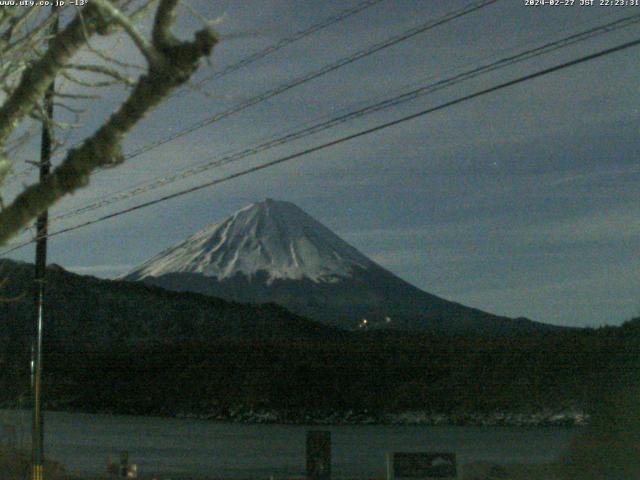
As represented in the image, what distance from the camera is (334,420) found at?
5788 cm

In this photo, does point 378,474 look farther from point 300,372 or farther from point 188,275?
point 188,275

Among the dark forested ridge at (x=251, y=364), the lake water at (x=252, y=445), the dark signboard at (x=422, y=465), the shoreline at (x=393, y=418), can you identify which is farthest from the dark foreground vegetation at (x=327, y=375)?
the dark signboard at (x=422, y=465)

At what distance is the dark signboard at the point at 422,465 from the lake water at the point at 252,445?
462 centimetres

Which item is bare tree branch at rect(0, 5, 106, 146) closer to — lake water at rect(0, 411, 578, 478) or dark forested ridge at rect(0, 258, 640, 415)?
lake water at rect(0, 411, 578, 478)

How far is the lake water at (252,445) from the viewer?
25.8m

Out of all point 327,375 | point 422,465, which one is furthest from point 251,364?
point 422,465

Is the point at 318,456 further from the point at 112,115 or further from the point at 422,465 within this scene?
the point at 112,115

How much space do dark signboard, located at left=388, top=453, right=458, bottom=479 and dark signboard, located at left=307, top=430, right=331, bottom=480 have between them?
6.81 ft

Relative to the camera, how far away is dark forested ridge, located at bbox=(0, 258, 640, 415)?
191ft

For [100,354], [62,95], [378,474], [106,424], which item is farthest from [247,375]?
[62,95]

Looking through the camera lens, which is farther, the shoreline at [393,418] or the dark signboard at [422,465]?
the shoreline at [393,418]

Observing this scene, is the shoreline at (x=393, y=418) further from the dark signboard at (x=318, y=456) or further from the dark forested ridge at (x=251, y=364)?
the dark signboard at (x=318, y=456)

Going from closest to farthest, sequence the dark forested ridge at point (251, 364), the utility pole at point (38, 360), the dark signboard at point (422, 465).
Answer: the dark signboard at point (422, 465), the utility pole at point (38, 360), the dark forested ridge at point (251, 364)

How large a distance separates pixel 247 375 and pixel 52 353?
13.7 m
